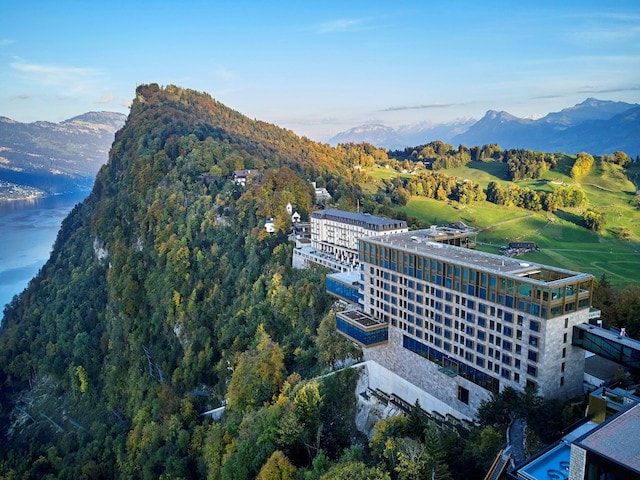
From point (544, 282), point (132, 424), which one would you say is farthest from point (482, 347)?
point (132, 424)

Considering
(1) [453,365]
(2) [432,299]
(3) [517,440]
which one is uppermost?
(2) [432,299]

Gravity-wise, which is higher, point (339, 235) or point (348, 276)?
point (339, 235)

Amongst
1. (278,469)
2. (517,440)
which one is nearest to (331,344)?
(278,469)

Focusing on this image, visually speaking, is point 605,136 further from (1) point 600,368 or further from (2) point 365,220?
(1) point 600,368

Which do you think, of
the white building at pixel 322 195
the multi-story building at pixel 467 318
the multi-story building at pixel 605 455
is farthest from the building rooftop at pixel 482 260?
the white building at pixel 322 195

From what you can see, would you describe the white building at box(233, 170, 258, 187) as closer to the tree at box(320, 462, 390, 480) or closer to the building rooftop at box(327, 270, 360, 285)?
the building rooftop at box(327, 270, 360, 285)

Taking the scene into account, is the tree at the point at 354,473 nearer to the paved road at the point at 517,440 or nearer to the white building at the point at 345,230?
the paved road at the point at 517,440

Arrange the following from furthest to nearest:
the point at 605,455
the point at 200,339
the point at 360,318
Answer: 1. the point at 200,339
2. the point at 360,318
3. the point at 605,455

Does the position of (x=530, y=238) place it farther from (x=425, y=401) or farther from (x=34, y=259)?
(x=34, y=259)
